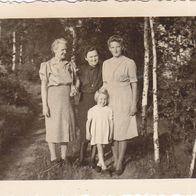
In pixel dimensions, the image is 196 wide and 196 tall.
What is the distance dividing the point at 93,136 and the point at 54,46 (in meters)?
0.43

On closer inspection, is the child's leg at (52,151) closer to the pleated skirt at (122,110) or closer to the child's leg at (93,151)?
the child's leg at (93,151)

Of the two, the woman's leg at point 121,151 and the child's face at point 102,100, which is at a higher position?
the child's face at point 102,100

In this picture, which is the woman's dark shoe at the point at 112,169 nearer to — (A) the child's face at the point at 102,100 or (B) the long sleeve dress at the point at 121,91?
(B) the long sleeve dress at the point at 121,91

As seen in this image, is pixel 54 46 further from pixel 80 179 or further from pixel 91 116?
pixel 80 179

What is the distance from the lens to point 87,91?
6.01 ft

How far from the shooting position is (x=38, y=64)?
1.83 meters

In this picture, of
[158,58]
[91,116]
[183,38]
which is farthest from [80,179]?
[183,38]

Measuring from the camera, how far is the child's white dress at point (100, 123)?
71.7 inches

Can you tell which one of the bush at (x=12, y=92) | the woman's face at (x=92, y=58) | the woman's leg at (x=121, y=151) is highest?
the woman's face at (x=92, y=58)

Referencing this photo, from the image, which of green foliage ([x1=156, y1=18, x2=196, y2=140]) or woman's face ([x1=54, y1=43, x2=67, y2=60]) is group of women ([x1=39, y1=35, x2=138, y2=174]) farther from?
green foliage ([x1=156, y1=18, x2=196, y2=140])

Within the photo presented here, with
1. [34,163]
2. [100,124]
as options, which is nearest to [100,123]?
[100,124]

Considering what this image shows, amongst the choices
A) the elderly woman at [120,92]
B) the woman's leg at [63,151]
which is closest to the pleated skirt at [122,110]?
the elderly woman at [120,92]

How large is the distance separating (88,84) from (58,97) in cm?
14

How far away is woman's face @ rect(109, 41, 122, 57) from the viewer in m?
1.84
